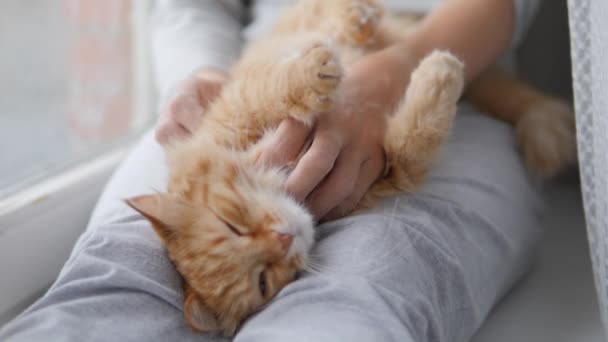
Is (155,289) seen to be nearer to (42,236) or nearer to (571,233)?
(42,236)

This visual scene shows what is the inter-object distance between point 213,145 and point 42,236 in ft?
1.70

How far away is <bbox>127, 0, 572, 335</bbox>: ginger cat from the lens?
1.04 meters

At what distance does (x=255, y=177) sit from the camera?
1.13 meters

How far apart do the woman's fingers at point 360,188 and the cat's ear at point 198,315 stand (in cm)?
31

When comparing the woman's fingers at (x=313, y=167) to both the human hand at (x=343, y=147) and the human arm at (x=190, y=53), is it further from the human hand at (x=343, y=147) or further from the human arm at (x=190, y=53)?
the human arm at (x=190, y=53)

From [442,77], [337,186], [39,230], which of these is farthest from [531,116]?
[39,230]

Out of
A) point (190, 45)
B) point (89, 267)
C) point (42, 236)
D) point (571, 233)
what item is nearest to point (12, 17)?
point (190, 45)

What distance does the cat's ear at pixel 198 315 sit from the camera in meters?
0.97

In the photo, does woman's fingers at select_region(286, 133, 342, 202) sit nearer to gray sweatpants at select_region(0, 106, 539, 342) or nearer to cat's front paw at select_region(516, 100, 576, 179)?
gray sweatpants at select_region(0, 106, 539, 342)

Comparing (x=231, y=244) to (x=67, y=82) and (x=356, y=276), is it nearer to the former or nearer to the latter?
(x=356, y=276)

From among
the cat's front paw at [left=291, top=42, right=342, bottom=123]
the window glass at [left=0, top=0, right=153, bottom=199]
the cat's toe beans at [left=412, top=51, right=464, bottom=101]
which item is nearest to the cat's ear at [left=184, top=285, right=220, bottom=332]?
the cat's front paw at [left=291, top=42, right=342, bottom=123]

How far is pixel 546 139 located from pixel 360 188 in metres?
0.56

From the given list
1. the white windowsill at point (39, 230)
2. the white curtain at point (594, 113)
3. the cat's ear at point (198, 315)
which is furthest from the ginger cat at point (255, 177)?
the white windowsill at point (39, 230)

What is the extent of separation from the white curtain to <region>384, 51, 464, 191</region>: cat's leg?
0.87 ft
